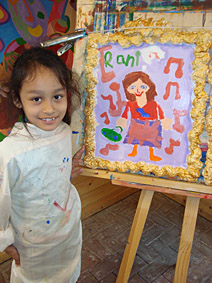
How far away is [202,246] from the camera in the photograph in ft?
5.81

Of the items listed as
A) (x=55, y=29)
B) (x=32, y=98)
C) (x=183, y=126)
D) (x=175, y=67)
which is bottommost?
(x=183, y=126)

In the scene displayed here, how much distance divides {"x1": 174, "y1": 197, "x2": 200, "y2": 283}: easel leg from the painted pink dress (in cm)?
48

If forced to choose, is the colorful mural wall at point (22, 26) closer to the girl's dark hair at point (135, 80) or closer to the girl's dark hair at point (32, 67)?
the girl's dark hair at point (32, 67)

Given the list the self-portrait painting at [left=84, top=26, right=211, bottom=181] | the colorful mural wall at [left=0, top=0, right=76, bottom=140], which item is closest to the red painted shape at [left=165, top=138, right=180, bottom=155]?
the self-portrait painting at [left=84, top=26, right=211, bottom=181]

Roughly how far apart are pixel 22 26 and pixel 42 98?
2.26 feet

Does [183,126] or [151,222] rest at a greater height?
[183,126]

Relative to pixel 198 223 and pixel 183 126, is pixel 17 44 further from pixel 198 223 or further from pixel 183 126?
pixel 198 223

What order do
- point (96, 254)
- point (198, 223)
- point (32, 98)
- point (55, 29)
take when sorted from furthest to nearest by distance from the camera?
point (198, 223)
point (96, 254)
point (55, 29)
point (32, 98)

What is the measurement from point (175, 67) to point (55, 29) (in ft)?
3.07

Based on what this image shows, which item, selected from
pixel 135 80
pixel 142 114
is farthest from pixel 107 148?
pixel 135 80

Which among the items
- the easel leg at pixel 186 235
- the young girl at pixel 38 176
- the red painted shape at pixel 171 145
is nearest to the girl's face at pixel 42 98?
the young girl at pixel 38 176

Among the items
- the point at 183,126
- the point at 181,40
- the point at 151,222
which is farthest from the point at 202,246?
the point at 181,40

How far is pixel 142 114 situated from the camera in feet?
3.45

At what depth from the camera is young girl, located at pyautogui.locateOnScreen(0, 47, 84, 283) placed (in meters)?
0.88
